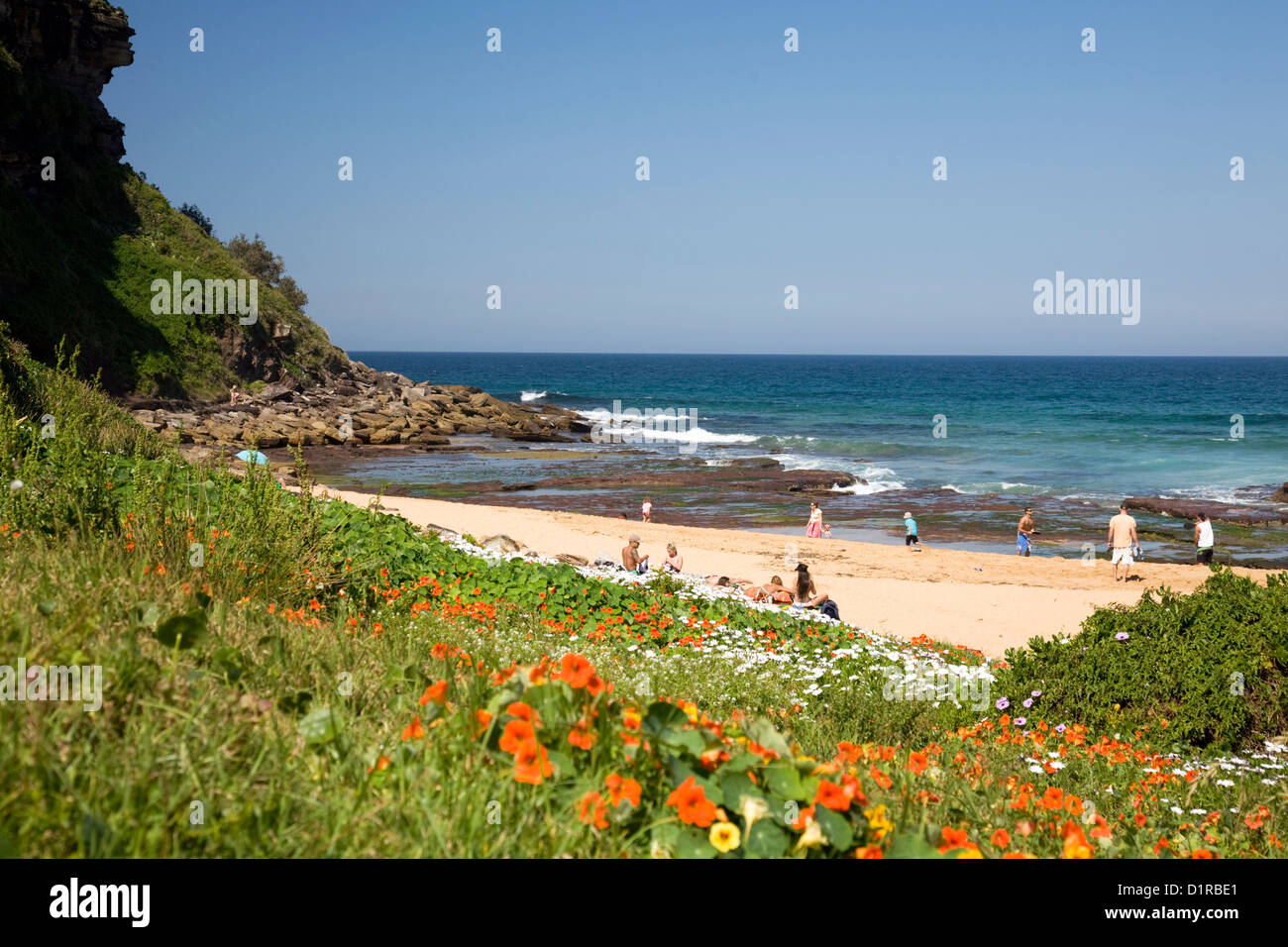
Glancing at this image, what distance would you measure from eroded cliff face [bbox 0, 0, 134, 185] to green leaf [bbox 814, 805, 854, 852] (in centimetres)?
4338

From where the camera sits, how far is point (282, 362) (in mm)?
49656

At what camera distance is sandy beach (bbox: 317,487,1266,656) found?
14.6 metres

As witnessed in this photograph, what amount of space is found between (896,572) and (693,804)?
18502 millimetres

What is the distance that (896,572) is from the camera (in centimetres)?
1986

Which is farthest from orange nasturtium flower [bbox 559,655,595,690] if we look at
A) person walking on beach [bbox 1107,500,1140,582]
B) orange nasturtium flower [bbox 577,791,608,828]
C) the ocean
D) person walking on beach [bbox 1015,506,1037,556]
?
the ocean

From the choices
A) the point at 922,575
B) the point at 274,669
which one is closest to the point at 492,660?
the point at 274,669

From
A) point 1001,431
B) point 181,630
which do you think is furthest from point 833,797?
point 1001,431

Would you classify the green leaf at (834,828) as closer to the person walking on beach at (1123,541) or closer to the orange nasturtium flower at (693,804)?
the orange nasturtium flower at (693,804)

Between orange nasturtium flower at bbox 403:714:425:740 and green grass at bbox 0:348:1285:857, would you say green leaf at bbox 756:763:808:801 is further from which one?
orange nasturtium flower at bbox 403:714:425:740

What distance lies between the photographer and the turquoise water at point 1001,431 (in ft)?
124

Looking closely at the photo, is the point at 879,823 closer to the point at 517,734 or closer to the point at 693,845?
the point at 693,845

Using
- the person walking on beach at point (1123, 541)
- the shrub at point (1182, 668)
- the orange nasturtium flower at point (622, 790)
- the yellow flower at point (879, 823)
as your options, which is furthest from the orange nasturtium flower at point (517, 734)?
the person walking on beach at point (1123, 541)
